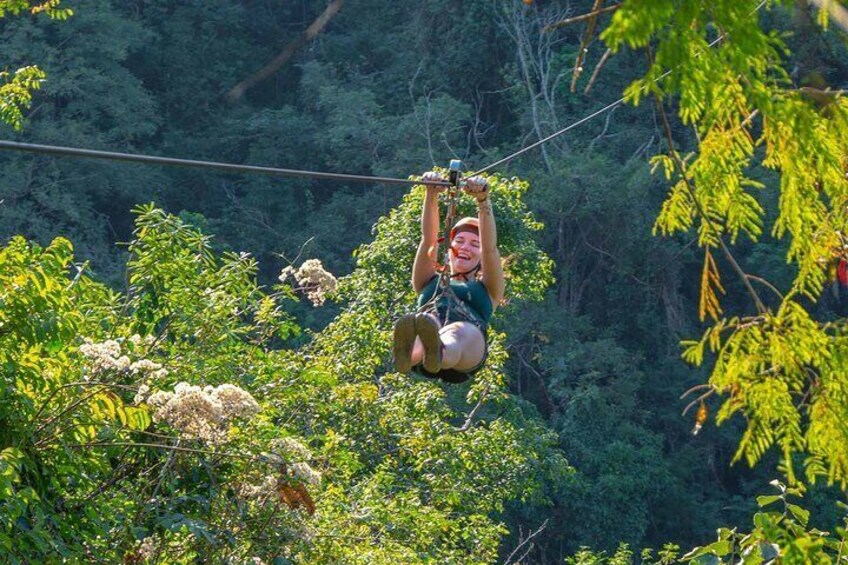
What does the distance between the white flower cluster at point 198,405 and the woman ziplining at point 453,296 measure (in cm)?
67

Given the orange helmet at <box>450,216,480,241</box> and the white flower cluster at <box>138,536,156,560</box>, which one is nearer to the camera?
the orange helmet at <box>450,216,480,241</box>

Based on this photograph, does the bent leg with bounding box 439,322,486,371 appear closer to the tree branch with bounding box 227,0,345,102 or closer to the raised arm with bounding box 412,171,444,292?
the raised arm with bounding box 412,171,444,292

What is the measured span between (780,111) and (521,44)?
67.0 feet

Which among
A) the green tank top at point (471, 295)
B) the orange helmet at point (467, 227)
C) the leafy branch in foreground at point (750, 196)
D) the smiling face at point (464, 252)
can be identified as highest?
the leafy branch in foreground at point (750, 196)

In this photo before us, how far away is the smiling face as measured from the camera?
6.07 m

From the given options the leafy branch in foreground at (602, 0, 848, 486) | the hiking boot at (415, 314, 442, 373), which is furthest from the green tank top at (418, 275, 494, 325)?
the leafy branch in foreground at (602, 0, 848, 486)

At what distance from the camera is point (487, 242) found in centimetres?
574

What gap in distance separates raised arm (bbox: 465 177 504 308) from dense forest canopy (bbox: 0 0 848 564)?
810 millimetres

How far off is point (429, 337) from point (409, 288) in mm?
5678

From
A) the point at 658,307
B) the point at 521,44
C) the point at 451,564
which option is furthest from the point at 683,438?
the point at 451,564

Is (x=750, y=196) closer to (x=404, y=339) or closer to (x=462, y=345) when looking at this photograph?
(x=404, y=339)

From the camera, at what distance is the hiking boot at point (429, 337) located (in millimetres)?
5199

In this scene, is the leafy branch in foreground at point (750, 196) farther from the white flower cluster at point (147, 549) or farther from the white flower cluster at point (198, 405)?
the white flower cluster at point (147, 549)

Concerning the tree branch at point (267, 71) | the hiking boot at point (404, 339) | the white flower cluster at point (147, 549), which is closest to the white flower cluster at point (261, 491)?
the white flower cluster at point (147, 549)
